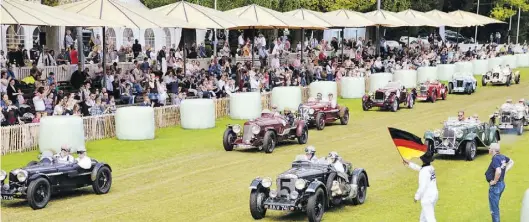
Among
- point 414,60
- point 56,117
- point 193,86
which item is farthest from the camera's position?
point 414,60

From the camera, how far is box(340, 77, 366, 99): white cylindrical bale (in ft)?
132

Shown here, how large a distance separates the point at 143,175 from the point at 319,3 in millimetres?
45587

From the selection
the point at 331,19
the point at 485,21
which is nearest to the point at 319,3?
the point at 485,21

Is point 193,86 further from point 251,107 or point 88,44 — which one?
point 88,44

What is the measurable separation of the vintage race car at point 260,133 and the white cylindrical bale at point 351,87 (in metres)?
15.2

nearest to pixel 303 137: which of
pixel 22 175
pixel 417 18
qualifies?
pixel 22 175

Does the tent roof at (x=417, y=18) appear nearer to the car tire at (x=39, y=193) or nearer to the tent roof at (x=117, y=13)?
the tent roof at (x=117, y=13)

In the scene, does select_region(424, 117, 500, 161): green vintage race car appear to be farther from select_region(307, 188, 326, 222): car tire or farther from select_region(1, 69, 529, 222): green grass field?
select_region(307, 188, 326, 222): car tire

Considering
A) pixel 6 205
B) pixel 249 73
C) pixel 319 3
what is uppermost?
pixel 319 3

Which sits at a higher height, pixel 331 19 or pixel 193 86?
pixel 331 19

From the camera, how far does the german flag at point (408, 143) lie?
14.2 meters

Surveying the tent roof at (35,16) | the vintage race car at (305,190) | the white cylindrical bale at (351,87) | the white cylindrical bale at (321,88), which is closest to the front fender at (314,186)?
the vintage race car at (305,190)

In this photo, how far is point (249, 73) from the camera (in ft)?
119

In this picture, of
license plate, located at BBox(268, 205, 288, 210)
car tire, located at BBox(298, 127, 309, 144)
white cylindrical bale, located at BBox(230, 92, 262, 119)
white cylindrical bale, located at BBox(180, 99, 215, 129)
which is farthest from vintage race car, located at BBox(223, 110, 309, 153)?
license plate, located at BBox(268, 205, 288, 210)
